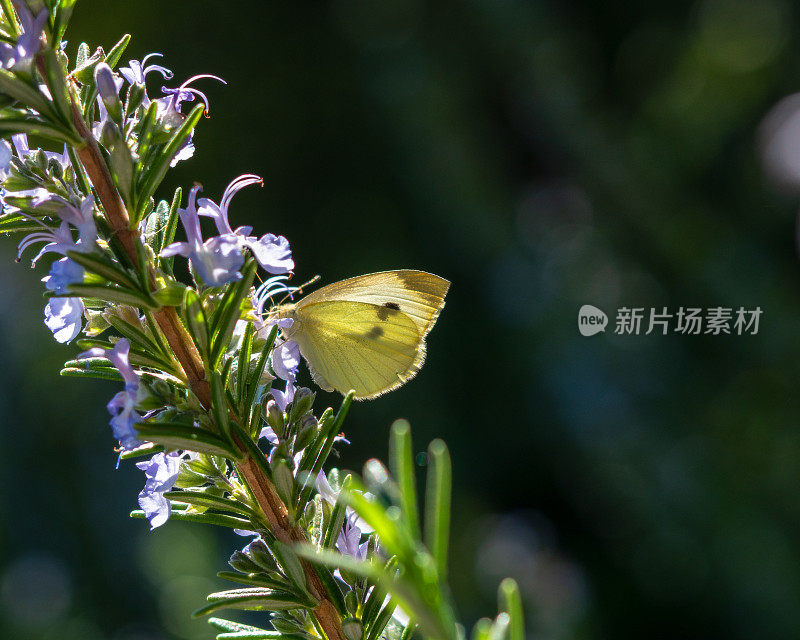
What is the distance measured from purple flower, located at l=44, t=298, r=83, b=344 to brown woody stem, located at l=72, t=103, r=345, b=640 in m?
0.10

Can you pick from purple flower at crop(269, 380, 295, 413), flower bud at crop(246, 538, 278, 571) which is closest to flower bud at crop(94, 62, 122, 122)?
purple flower at crop(269, 380, 295, 413)

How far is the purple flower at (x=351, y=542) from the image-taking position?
67 cm

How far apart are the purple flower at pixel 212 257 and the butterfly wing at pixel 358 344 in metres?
0.34

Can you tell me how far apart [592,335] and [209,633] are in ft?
4.97

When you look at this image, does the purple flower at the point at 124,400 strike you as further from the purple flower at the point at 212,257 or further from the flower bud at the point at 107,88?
the flower bud at the point at 107,88

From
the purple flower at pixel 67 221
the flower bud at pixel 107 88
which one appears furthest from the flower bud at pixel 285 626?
the flower bud at pixel 107 88

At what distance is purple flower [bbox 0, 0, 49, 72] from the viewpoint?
1.82ft

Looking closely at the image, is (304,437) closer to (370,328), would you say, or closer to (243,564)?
(243,564)

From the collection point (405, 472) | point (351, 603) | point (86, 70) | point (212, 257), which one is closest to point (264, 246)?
point (212, 257)

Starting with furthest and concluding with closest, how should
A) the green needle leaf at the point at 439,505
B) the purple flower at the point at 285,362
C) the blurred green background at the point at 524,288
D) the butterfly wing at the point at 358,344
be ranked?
the blurred green background at the point at 524,288 → the butterfly wing at the point at 358,344 → the purple flower at the point at 285,362 → the green needle leaf at the point at 439,505

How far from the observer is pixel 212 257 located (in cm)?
63

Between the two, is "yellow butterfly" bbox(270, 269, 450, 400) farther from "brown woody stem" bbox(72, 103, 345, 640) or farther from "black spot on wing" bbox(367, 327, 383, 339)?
"brown woody stem" bbox(72, 103, 345, 640)

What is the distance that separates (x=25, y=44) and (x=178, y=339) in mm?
246

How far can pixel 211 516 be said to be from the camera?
0.60 metres
